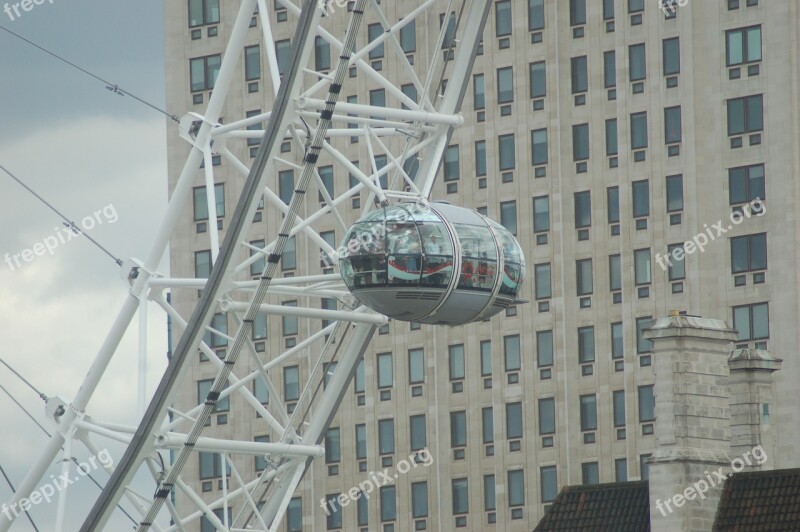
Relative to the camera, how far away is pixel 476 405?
102 metres

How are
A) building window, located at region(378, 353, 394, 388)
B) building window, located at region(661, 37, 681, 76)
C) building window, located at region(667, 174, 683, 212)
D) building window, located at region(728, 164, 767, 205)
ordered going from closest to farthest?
1. building window, located at region(728, 164, 767, 205)
2. building window, located at region(667, 174, 683, 212)
3. building window, located at region(661, 37, 681, 76)
4. building window, located at region(378, 353, 394, 388)

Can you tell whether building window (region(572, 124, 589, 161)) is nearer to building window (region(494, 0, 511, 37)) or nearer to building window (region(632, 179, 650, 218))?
building window (region(632, 179, 650, 218))

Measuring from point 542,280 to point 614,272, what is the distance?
313 centimetres

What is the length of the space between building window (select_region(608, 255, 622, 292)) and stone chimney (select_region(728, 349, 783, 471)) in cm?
2856

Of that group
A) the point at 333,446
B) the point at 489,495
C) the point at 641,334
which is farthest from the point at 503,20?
the point at 489,495

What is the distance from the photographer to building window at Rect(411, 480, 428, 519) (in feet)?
336

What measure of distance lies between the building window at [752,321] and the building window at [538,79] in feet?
39.0

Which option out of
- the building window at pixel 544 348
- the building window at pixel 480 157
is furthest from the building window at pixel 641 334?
the building window at pixel 480 157

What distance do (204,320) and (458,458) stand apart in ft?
165

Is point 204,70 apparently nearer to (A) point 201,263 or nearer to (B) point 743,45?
(A) point 201,263

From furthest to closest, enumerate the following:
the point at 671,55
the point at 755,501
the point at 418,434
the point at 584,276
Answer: the point at 418,434, the point at 584,276, the point at 671,55, the point at 755,501

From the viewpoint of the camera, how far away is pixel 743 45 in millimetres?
95938

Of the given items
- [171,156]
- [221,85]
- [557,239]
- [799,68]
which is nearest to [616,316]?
[557,239]

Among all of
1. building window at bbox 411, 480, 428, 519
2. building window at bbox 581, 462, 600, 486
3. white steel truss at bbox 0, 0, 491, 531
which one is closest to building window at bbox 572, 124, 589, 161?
building window at bbox 581, 462, 600, 486
